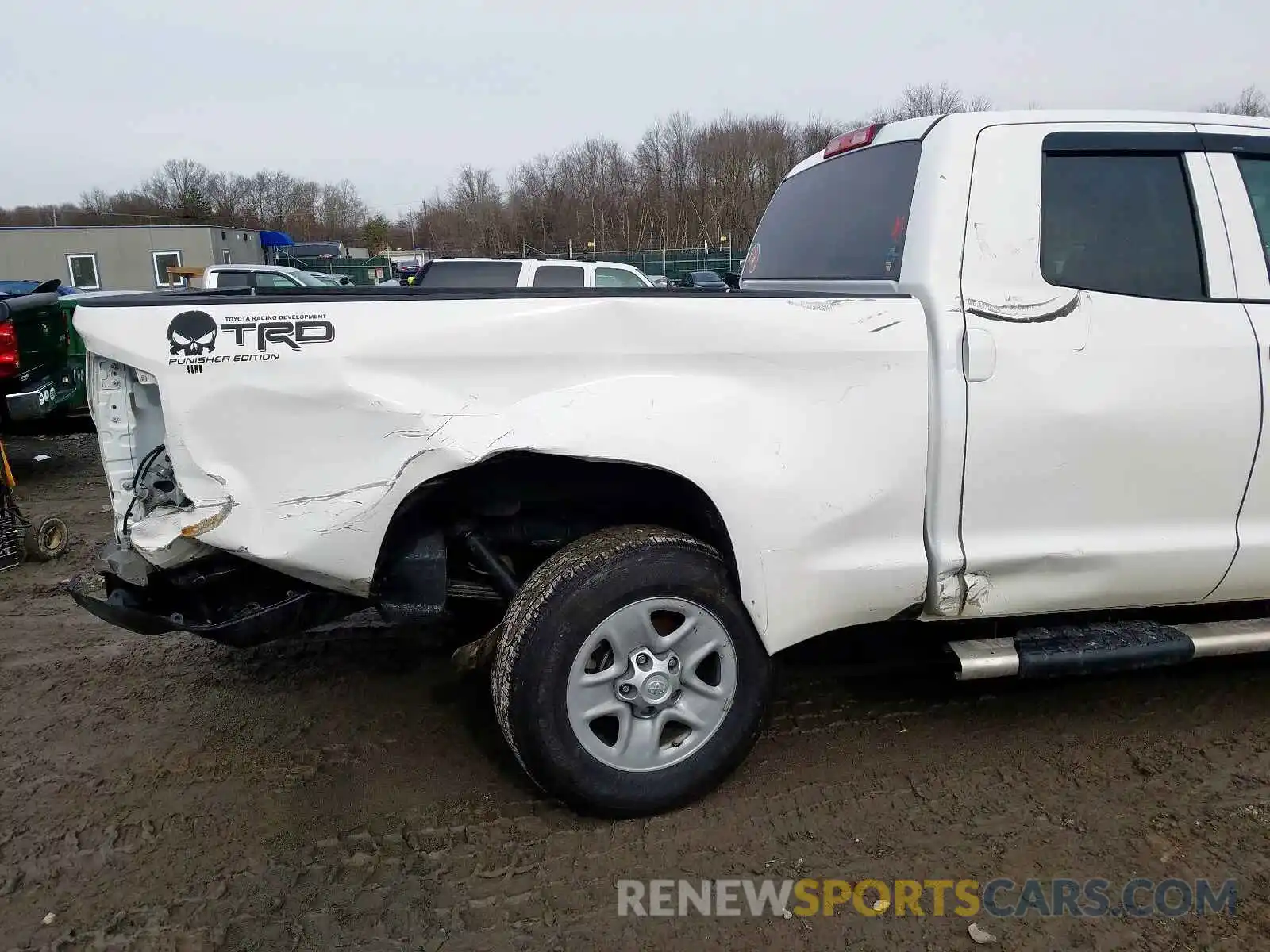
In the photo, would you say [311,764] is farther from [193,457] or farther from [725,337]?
[725,337]

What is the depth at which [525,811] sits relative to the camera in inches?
109

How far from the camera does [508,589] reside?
285cm

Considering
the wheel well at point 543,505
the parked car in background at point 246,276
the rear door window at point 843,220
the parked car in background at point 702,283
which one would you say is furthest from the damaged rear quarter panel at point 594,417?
the parked car in background at point 246,276

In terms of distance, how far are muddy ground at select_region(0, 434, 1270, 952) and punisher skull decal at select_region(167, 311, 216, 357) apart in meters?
1.47

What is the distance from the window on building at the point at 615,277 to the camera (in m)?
13.1

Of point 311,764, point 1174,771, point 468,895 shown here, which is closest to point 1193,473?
point 1174,771

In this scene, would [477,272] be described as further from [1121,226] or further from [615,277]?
[1121,226]

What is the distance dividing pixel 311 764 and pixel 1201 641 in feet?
9.97

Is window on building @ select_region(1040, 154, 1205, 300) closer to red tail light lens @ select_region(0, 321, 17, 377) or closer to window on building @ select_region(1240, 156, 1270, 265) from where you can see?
window on building @ select_region(1240, 156, 1270, 265)

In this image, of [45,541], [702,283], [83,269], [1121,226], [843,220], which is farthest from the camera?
[83,269]

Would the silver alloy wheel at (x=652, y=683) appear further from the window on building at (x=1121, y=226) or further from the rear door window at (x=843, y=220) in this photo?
the window on building at (x=1121, y=226)

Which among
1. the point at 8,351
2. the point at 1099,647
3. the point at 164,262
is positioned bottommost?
the point at 1099,647

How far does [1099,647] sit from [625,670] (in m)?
1.58

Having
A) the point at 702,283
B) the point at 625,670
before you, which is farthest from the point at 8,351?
the point at 625,670
